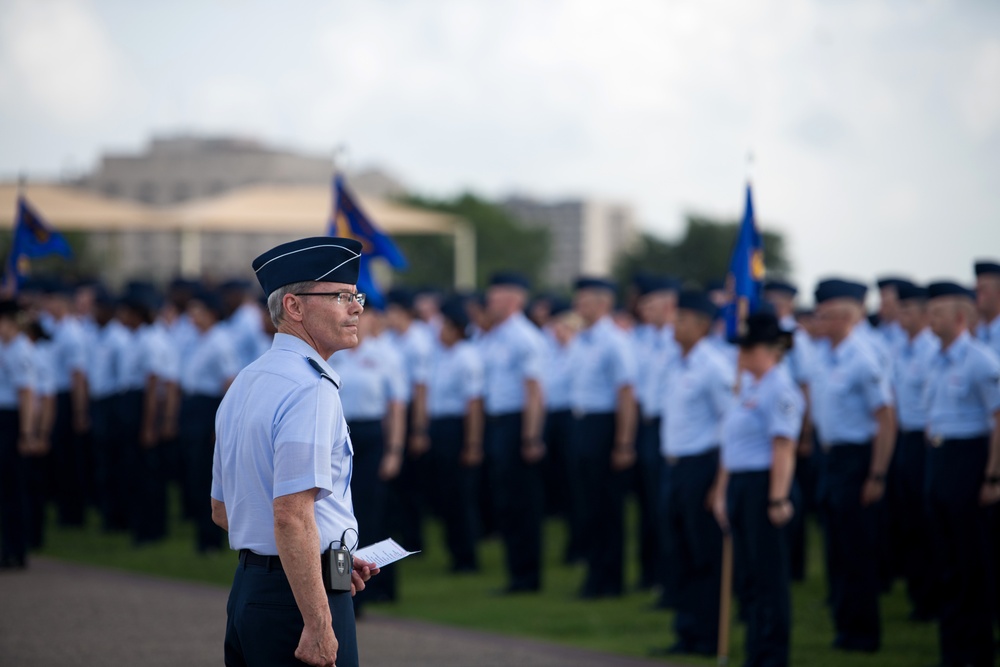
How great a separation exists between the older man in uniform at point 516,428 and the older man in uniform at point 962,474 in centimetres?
396

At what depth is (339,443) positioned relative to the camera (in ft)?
14.2

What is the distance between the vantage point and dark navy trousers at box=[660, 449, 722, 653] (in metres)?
9.02

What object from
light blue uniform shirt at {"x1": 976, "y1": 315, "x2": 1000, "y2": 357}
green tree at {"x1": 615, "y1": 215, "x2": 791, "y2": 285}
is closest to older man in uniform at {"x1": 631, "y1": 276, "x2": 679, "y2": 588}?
light blue uniform shirt at {"x1": 976, "y1": 315, "x2": 1000, "y2": 357}

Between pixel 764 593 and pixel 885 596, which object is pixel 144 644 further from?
pixel 885 596

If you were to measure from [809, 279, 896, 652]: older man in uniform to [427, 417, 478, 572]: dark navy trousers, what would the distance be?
14.2 feet

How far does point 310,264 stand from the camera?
4406mm

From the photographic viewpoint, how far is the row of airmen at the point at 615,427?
8.41 meters

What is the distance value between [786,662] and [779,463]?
1.21m

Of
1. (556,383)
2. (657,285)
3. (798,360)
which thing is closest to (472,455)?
(556,383)

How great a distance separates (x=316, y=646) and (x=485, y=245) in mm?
101322

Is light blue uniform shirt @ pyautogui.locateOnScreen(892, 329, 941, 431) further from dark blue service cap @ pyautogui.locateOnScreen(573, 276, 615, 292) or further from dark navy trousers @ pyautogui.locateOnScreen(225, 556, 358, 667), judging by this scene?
dark navy trousers @ pyautogui.locateOnScreen(225, 556, 358, 667)

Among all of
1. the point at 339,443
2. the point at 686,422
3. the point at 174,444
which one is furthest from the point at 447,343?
the point at 339,443

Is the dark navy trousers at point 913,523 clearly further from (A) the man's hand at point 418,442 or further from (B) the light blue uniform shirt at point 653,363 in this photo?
(A) the man's hand at point 418,442

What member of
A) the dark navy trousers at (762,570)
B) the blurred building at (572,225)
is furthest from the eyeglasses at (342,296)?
the blurred building at (572,225)
